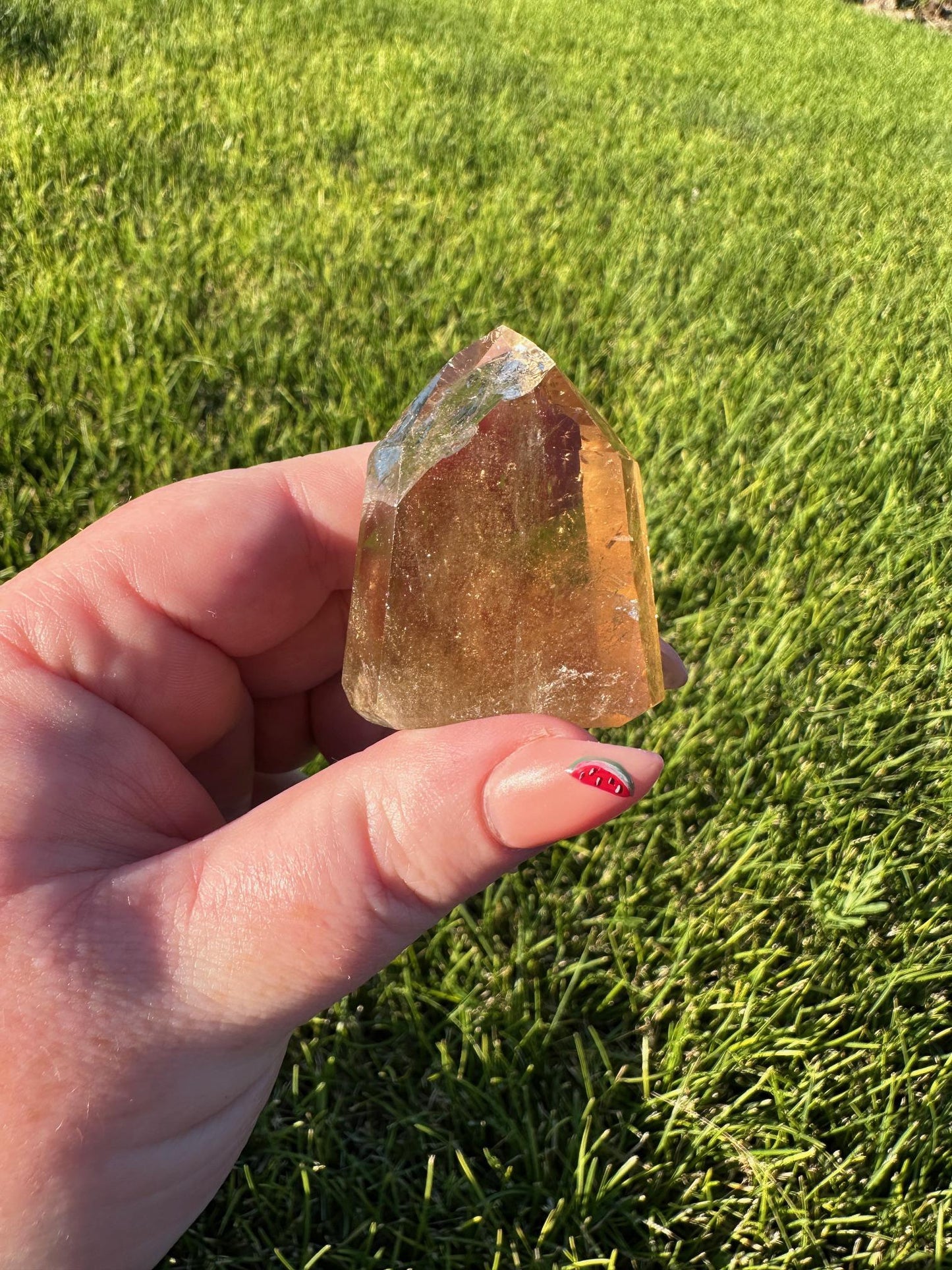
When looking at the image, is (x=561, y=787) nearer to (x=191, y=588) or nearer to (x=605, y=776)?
(x=605, y=776)

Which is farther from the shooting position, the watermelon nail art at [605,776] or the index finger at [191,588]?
the index finger at [191,588]

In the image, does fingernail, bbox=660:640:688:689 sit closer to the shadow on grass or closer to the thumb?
the thumb

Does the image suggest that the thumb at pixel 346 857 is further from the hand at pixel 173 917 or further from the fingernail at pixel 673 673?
the fingernail at pixel 673 673

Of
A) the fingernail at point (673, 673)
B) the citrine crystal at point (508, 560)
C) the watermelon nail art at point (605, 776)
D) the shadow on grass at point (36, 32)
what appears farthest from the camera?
the shadow on grass at point (36, 32)

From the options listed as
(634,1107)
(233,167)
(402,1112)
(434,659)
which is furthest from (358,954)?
(233,167)

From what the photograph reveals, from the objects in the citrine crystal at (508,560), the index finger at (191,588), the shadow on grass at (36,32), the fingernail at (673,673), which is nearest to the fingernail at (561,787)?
the citrine crystal at (508,560)

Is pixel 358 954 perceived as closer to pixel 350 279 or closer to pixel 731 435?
pixel 731 435

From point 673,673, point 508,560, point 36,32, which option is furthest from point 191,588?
point 36,32

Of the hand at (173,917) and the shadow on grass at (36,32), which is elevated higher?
the shadow on grass at (36,32)
